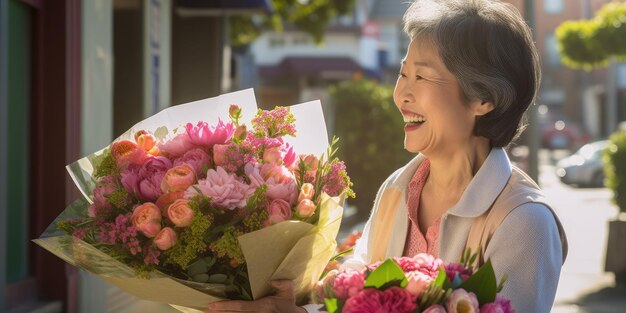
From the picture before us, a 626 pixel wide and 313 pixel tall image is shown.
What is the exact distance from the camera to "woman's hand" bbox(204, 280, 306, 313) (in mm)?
3051

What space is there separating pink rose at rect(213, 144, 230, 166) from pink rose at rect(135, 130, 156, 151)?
0.21 m

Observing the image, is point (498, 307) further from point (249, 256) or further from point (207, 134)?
point (207, 134)

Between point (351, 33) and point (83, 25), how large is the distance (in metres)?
42.4

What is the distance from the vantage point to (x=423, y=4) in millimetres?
3416

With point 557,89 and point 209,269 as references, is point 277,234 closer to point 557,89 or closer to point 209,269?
point 209,269

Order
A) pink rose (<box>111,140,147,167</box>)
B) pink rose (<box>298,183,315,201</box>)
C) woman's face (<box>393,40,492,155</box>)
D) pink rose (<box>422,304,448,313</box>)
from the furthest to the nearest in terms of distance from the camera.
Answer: woman's face (<box>393,40,492,155</box>), pink rose (<box>111,140,147,167</box>), pink rose (<box>298,183,315,201</box>), pink rose (<box>422,304,448,313</box>)

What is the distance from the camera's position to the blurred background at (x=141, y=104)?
296 inches

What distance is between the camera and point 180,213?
9.65ft

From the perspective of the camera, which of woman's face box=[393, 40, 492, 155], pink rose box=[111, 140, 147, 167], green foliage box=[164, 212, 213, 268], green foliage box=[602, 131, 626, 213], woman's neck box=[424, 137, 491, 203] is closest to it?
green foliage box=[164, 212, 213, 268]

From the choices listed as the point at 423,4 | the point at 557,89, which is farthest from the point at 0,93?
the point at 557,89

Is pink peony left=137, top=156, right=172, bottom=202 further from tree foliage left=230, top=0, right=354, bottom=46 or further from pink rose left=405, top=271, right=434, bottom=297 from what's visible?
tree foliage left=230, top=0, right=354, bottom=46

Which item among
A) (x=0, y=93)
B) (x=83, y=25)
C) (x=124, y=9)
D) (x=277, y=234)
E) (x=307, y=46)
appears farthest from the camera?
(x=307, y=46)

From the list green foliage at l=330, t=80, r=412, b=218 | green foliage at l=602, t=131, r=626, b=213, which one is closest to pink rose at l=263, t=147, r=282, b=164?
green foliage at l=602, t=131, r=626, b=213

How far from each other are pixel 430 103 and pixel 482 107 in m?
0.15
